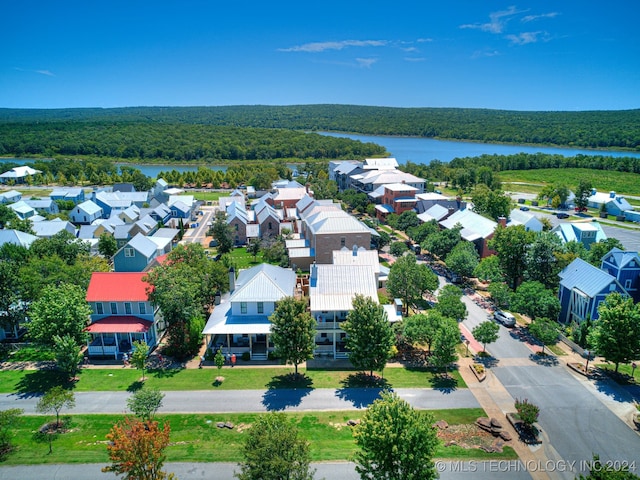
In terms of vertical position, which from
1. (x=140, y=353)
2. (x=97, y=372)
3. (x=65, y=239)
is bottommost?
(x=97, y=372)

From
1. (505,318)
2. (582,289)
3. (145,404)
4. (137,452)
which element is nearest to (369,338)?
(145,404)

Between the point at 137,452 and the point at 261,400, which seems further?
the point at 261,400

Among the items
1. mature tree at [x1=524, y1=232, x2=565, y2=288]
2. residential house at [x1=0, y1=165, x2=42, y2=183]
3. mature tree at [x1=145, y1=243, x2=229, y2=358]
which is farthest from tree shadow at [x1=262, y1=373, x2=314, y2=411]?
residential house at [x1=0, y1=165, x2=42, y2=183]

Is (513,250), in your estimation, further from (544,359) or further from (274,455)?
(274,455)

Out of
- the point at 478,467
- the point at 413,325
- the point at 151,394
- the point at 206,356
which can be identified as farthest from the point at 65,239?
the point at 478,467

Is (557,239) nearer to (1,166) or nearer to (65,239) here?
(65,239)

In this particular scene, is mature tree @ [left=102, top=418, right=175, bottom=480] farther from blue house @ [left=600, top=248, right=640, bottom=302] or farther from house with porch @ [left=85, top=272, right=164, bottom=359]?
blue house @ [left=600, top=248, right=640, bottom=302]

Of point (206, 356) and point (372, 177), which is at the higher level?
point (372, 177)
